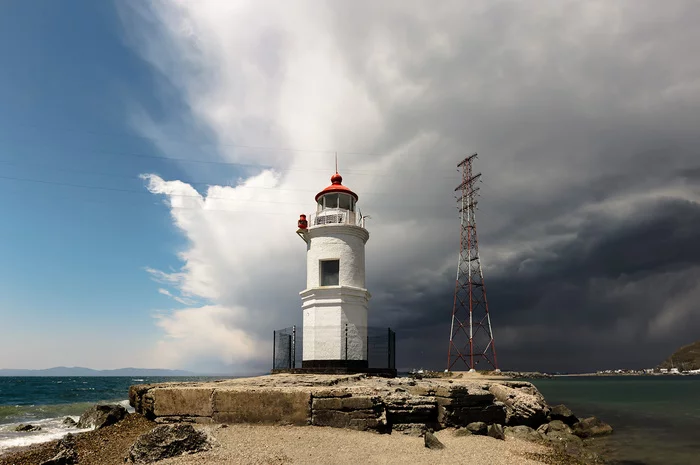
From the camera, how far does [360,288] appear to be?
1577 cm

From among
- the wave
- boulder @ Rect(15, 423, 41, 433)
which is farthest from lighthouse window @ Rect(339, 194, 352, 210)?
boulder @ Rect(15, 423, 41, 433)

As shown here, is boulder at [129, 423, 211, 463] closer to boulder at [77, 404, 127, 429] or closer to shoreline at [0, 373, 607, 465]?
shoreline at [0, 373, 607, 465]

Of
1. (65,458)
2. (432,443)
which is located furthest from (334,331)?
(65,458)

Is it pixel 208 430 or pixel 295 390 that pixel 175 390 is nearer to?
pixel 208 430

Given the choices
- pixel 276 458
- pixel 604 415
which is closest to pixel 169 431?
pixel 276 458

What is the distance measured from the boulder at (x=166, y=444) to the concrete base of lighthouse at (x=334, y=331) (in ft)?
23.5

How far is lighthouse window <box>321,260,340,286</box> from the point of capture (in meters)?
16.0

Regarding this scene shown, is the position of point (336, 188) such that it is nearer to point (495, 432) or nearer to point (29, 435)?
point (495, 432)

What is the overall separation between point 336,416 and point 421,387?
3.11 meters

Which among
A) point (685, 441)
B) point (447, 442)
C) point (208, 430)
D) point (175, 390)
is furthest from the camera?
point (685, 441)

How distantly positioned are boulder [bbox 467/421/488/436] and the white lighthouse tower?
4.87m

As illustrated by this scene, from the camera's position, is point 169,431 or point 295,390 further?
point 295,390

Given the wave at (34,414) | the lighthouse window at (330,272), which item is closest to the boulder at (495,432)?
the lighthouse window at (330,272)

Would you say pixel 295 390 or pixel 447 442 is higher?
pixel 295 390
